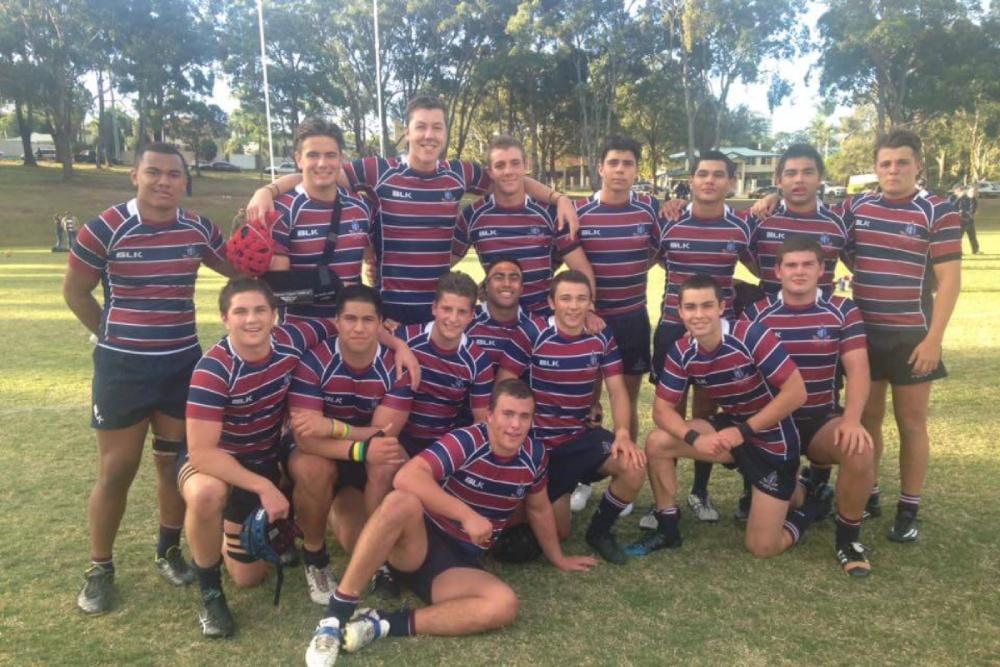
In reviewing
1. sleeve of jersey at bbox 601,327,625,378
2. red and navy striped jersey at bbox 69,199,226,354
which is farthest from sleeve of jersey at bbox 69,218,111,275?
sleeve of jersey at bbox 601,327,625,378

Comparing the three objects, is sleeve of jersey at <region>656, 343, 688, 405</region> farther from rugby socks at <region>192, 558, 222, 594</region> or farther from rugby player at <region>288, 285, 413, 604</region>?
rugby socks at <region>192, 558, 222, 594</region>

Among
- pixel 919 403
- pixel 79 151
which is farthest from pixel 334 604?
pixel 79 151

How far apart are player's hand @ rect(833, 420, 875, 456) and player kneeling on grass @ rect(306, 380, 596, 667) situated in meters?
1.51

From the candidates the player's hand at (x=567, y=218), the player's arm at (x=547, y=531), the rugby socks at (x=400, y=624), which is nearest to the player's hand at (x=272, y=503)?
the rugby socks at (x=400, y=624)

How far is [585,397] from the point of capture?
438 cm

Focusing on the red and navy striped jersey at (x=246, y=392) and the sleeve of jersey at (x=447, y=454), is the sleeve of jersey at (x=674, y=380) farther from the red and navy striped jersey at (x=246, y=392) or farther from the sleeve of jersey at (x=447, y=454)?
the red and navy striped jersey at (x=246, y=392)

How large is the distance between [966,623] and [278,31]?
40.5 m

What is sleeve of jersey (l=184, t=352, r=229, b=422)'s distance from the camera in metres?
3.48

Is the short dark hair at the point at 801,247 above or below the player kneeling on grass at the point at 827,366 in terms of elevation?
above

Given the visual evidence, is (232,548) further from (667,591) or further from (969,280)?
(969,280)

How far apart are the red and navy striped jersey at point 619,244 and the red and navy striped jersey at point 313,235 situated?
5.10 feet

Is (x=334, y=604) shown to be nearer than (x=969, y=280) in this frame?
Yes

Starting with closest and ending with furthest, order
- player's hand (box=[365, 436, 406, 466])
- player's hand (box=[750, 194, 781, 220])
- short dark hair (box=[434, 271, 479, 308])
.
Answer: player's hand (box=[365, 436, 406, 466]) → short dark hair (box=[434, 271, 479, 308]) → player's hand (box=[750, 194, 781, 220])

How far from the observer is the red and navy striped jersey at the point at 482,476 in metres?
3.62
